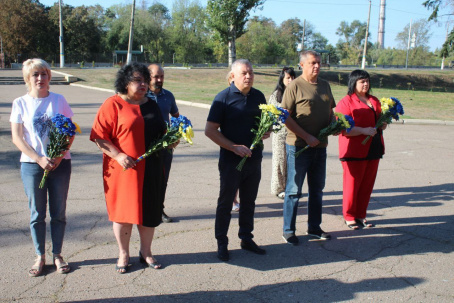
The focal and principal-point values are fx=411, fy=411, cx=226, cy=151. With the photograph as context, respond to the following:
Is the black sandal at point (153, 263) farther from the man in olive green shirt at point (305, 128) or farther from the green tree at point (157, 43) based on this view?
the green tree at point (157, 43)

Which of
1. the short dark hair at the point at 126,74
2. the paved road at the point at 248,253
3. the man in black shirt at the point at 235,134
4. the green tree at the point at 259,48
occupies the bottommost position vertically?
the paved road at the point at 248,253

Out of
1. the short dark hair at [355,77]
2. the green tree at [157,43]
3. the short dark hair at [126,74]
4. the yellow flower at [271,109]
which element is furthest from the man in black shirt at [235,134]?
the green tree at [157,43]

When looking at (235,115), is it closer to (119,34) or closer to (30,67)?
(30,67)

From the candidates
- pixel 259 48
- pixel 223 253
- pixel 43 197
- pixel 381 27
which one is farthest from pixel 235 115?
pixel 381 27

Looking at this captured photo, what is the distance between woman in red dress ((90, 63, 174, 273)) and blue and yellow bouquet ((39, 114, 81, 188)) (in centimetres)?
21

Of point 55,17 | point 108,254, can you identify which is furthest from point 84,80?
point 55,17

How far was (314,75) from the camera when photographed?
4.68 metres

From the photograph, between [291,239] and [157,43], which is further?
[157,43]

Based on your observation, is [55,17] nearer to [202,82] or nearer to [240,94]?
[202,82]

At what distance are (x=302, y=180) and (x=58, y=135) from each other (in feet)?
8.82

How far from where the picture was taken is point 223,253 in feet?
14.3

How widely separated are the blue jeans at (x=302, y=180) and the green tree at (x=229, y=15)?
35.5 metres

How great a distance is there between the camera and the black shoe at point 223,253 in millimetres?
4336

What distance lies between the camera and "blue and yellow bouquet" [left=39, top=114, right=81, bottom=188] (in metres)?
3.65
